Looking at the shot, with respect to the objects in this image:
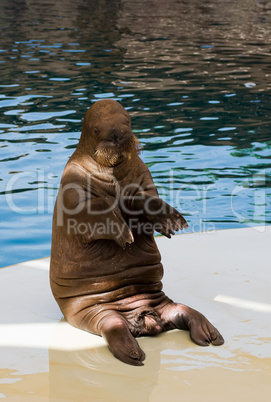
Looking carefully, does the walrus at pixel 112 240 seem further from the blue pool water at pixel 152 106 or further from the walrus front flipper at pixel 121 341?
the blue pool water at pixel 152 106

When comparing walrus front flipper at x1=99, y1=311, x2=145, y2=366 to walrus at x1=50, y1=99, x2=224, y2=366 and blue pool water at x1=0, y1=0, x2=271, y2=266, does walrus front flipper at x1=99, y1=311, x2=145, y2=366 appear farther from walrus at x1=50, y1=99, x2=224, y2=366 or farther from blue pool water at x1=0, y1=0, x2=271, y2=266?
blue pool water at x1=0, y1=0, x2=271, y2=266

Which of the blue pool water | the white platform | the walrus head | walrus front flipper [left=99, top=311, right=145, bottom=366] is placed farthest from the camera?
the blue pool water

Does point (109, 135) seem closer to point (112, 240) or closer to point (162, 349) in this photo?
point (112, 240)

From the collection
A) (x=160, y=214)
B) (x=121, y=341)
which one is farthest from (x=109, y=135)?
(x=121, y=341)

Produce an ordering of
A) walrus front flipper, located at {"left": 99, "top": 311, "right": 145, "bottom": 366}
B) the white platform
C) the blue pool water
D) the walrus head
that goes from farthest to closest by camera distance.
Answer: the blue pool water → the walrus head → walrus front flipper, located at {"left": 99, "top": 311, "right": 145, "bottom": 366} → the white platform

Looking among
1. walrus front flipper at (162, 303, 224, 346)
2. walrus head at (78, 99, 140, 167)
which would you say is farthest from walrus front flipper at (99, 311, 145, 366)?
walrus head at (78, 99, 140, 167)

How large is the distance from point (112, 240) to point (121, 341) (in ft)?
1.71

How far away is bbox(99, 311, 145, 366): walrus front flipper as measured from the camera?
3.08 meters

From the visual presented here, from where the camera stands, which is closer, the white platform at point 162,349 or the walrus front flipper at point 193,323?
the white platform at point 162,349

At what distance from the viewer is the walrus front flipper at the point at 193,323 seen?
3291mm

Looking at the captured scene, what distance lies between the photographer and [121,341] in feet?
10.2

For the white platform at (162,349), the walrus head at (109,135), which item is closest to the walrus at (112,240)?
the walrus head at (109,135)

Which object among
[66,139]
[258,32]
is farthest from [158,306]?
[258,32]

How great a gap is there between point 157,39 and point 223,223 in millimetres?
9745
